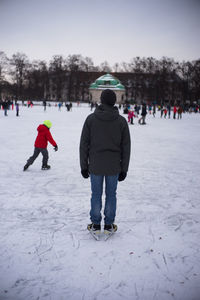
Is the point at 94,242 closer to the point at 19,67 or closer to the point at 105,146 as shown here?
the point at 105,146

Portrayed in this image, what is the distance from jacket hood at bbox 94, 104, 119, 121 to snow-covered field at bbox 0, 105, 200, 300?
139 centimetres

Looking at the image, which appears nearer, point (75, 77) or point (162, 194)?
point (162, 194)

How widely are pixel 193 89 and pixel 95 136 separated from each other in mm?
55003

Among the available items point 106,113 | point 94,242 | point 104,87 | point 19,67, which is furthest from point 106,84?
point 94,242

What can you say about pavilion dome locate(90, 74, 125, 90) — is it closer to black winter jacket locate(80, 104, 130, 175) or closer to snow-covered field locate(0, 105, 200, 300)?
snow-covered field locate(0, 105, 200, 300)

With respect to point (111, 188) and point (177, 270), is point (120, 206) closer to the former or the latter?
point (111, 188)

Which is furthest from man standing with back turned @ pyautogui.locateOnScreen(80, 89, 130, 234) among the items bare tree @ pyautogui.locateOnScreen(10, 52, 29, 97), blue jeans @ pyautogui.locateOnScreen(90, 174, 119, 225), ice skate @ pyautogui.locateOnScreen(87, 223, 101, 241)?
bare tree @ pyautogui.locateOnScreen(10, 52, 29, 97)

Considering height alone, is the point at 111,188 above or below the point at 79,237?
above

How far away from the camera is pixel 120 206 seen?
3650 millimetres

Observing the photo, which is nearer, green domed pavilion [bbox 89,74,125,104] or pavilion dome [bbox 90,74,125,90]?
green domed pavilion [bbox 89,74,125,104]

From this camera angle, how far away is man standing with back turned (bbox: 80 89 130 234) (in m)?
2.51

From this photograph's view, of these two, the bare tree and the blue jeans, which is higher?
the bare tree

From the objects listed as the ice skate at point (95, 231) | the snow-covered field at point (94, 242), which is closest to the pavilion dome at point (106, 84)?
the snow-covered field at point (94, 242)

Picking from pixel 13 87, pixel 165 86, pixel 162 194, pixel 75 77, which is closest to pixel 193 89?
pixel 165 86
